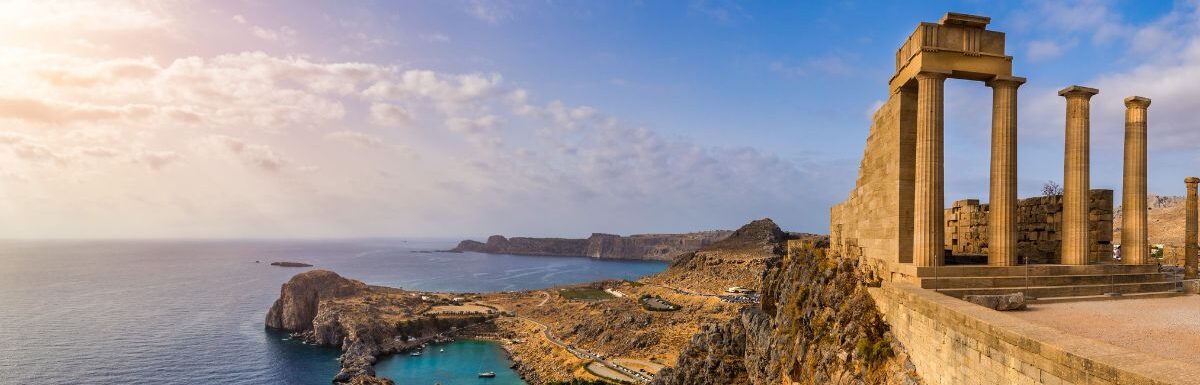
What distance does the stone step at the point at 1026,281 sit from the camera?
47.6ft

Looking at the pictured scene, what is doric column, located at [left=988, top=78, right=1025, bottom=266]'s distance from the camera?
15.6 m

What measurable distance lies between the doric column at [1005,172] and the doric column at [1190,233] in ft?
46.3

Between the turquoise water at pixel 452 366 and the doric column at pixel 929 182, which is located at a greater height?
the doric column at pixel 929 182

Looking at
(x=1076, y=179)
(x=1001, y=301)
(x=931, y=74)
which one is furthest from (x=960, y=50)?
(x=1001, y=301)

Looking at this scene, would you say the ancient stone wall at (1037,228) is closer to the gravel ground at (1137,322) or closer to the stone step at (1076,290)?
the stone step at (1076,290)

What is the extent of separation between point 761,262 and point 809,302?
78.3 metres

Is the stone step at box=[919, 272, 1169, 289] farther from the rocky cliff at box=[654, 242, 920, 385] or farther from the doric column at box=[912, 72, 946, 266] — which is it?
the rocky cliff at box=[654, 242, 920, 385]

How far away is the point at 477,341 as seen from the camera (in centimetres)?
8450

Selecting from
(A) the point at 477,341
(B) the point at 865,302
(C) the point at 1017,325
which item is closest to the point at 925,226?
(B) the point at 865,302

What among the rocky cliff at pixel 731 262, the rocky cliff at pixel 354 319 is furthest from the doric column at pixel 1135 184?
the rocky cliff at pixel 731 262

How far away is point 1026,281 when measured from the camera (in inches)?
590

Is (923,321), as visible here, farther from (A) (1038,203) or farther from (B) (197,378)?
(B) (197,378)

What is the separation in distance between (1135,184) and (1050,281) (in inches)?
224


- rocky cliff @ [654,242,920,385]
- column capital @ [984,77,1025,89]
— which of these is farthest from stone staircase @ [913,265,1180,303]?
column capital @ [984,77,1025,89]
